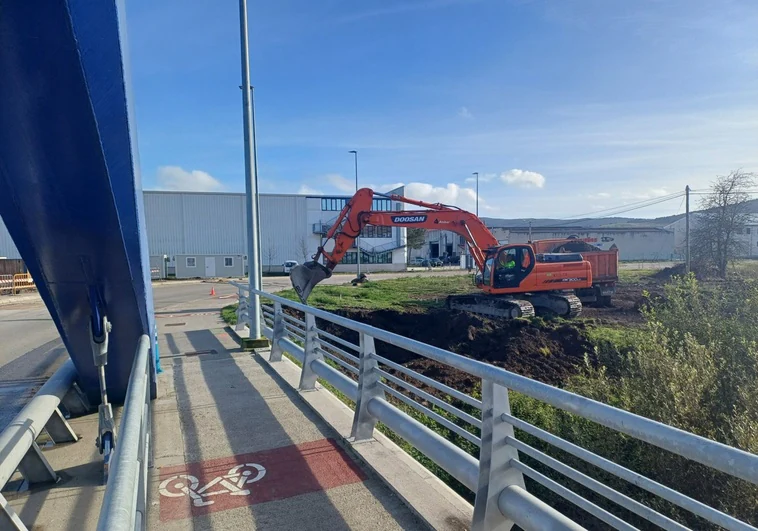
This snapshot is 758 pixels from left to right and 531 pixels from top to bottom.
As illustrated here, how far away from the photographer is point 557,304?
770 inches

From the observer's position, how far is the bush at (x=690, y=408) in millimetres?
4523

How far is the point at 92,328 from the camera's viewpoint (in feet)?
15.6

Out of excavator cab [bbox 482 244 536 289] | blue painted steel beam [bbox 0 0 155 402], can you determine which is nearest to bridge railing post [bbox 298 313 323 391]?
blue painted steel beam [bbox 0 0 155 402]

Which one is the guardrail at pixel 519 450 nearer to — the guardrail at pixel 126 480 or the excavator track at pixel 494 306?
the guardrail at pixel 126 480

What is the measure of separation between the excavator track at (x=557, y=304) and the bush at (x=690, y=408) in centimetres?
1099

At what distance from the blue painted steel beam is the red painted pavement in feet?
5.75

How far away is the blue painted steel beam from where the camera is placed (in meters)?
2.99

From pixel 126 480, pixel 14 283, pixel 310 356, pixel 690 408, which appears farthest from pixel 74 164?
pixel 14 283

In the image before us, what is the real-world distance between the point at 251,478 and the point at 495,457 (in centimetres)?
228

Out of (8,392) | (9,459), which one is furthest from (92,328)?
(8,392)

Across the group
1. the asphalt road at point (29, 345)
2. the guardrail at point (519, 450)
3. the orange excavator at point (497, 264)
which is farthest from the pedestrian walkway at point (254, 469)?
the orange excavator at point (497, 264)

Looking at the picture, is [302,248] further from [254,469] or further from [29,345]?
[254,469]

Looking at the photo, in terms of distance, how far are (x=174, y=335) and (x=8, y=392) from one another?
5109 millimetres

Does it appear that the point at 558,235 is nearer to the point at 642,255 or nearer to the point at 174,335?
the point at 642,255
